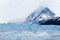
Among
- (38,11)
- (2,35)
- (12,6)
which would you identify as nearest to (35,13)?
(38,11)

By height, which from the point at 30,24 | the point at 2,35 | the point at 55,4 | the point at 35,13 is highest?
the point at 55,4

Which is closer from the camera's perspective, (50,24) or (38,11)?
(38,11)

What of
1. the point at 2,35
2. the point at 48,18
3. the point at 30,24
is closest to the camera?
the point at 2,35

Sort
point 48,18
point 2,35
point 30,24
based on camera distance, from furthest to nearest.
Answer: point 48,18 → point 30,24 → point 2,35

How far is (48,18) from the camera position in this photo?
6.93ft

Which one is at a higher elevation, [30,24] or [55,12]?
[55,12]

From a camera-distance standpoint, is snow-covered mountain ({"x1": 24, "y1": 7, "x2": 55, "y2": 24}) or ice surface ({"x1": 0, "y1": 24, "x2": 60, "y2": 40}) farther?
snow-covered mountain ({"x1": 24, "y1": 7, "x2": 55, "y2": 24})

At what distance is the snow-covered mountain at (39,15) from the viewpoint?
6.52 feet

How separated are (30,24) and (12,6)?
32 centimetres

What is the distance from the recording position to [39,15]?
2.04 m

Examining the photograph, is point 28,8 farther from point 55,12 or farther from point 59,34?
point 59,34

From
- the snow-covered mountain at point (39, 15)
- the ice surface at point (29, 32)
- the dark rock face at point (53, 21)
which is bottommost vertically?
the ice surface at point (29, 32)

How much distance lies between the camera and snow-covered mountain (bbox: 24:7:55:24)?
6.52ft

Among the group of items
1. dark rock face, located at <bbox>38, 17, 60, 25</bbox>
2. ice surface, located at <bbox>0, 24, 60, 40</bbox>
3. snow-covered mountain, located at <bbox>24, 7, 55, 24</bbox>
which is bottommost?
ice surface, located at <bbox>0, 24, 60, 40</bbox>
